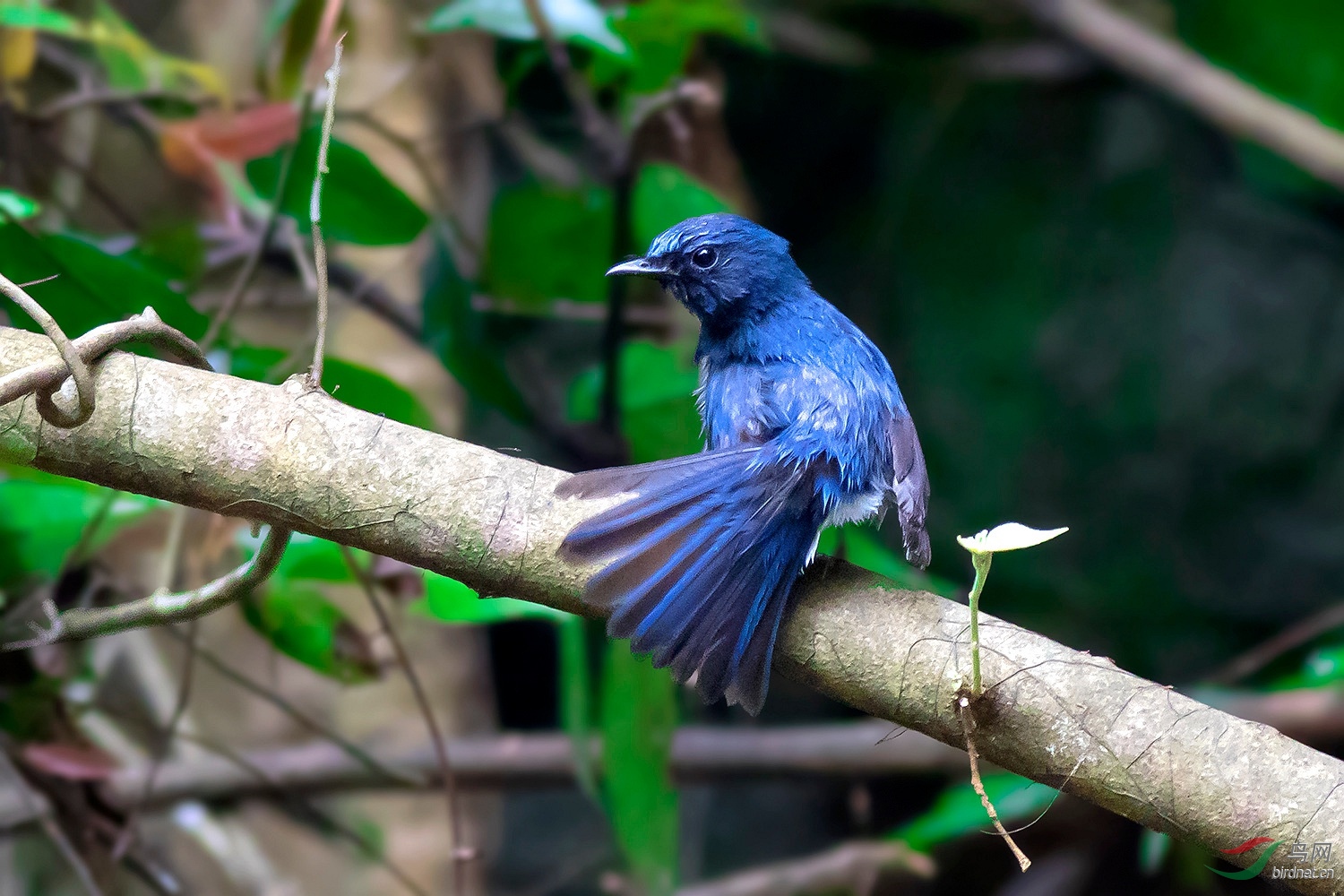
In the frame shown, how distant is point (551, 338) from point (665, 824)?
110 inches

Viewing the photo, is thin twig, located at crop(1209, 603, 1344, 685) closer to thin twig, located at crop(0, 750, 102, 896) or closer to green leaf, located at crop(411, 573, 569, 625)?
green leaf, located at crop(411, 573, 569, 625)

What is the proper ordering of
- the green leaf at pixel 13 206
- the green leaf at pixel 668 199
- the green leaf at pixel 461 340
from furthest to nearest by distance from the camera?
the green leaf at pixel 668 199 < the green leaf at pixel 461 340 < the green leaf at pixel 13 206

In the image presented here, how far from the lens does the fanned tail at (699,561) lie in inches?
56.3

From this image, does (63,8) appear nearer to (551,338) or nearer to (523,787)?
(551,338)

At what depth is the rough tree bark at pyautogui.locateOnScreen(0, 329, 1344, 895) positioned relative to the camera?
4.31 ft

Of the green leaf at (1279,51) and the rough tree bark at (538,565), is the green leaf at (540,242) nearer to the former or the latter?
the rough tree bark at (538,565)

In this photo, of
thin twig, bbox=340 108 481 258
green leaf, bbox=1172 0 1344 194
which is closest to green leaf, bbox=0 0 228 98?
thin twig, bbox=340 108 481 258

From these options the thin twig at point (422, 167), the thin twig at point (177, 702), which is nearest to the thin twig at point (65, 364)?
the thin twig at point (177, 702)

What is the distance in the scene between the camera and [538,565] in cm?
139

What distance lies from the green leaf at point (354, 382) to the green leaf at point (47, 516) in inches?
12.7

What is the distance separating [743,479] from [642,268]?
0.72 m

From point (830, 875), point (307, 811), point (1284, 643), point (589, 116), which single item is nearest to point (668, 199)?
→ point (589, 116)

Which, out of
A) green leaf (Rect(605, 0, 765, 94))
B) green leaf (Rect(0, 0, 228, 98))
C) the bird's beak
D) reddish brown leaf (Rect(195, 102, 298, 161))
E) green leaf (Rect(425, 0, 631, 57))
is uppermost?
green leaf (Rect(605, 0, 765, 94))

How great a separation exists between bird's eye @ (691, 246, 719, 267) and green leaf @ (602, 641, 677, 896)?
86cm
